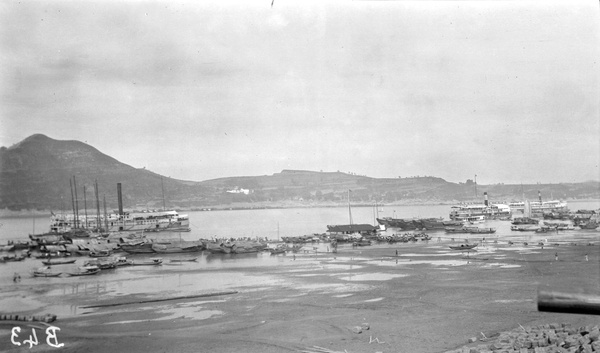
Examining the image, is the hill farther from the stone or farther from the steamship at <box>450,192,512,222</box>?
the stone

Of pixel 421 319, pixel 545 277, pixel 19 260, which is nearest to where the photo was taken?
pixel 421 319

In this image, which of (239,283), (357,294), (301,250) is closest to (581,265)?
(357,294)

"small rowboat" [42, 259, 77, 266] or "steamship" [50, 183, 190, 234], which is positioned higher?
"steamship" [50, 183, 190, 234]

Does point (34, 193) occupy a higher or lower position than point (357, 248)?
higher

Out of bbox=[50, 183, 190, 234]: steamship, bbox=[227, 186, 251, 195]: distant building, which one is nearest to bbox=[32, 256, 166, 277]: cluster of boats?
bbox=[50, 183, 190, 234]: steamship

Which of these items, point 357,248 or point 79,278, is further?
point 357,248

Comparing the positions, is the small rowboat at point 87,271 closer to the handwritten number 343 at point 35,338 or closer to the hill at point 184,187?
→ the handwritten number 343 at point 35,338

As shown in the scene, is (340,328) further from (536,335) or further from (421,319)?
(536,335)
